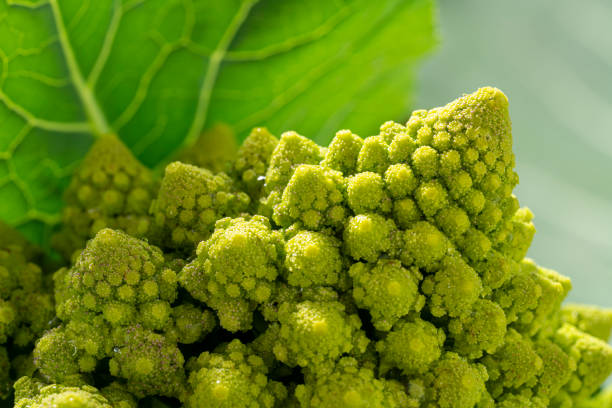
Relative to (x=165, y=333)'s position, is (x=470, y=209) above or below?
above

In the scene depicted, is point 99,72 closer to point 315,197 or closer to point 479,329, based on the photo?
point 315,197

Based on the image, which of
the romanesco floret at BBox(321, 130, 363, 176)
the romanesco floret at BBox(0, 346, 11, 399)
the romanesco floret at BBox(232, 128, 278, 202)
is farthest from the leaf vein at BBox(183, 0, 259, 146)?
the romanesco floret at BBox(0, 346, 11, 399)

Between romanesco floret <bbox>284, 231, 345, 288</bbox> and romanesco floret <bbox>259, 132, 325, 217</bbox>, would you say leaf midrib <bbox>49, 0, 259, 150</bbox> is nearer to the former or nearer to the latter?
romanesco floret <bbox>259, 132, 325, 217</bbox>

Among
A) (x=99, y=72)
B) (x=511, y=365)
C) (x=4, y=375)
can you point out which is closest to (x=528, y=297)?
(x=511, y=365)

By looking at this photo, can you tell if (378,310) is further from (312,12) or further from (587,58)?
(587,58)

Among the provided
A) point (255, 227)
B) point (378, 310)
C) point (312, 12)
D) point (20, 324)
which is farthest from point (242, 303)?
point (312, 12)
